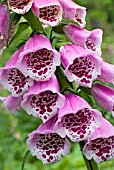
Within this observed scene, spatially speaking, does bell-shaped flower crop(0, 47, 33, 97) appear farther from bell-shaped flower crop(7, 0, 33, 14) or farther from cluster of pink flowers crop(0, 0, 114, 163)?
bell-shaped flower crop(7, 0, 33, 14)

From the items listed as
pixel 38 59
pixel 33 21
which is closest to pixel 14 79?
pixel 38 59

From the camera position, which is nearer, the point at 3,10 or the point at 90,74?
the point at 90,74

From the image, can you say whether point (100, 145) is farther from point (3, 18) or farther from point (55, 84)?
point (3, 18)

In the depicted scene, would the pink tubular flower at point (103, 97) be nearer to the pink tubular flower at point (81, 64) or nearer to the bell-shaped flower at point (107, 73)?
the bell-shaped flower at point (107, 73)

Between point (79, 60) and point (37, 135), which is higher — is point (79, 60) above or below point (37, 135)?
above

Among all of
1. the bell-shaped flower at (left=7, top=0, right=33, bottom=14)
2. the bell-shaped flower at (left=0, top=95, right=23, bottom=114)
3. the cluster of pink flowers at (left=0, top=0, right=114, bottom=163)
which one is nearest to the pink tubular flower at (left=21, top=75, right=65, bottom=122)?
the cluster of pink flowers at (left=0, top=0, right=114, bottom=163)

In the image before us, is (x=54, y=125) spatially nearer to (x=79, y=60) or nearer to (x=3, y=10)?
(x=79, y=60)

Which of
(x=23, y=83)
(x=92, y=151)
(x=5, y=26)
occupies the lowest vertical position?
(x=92, y=151)

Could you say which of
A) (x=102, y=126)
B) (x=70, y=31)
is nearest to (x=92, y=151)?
(x=102, y=126)
